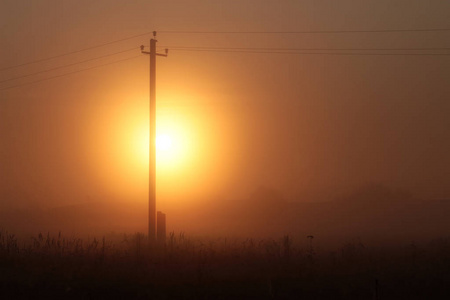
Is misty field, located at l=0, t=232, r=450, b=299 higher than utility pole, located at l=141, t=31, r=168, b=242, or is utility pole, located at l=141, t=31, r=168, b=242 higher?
utility pole, located at l=141, t=31, r=168, b=242

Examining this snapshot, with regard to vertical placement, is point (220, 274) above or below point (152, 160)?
below

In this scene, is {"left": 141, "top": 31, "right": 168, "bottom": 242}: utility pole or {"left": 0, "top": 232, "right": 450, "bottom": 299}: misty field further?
{"left": 141, "top": 31, "right": 168, "bottom": 242}: utility pole

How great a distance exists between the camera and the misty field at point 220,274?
1371 cm

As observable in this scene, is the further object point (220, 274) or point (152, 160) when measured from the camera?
point (152, 160)

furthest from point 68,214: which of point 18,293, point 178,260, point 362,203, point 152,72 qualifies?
point 18,293

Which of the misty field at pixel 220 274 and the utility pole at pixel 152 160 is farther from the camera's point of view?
the utility pole at pixel 152 160

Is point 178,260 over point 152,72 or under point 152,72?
under

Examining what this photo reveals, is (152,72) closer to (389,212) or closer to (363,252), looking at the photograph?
(363,252)

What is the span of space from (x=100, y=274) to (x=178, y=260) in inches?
156

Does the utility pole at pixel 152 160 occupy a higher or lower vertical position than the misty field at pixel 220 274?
higher

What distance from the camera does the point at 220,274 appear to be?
15.5 meters

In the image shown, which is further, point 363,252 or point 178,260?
point 363,252

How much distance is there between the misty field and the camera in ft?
45.0

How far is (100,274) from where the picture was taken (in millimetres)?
15094
